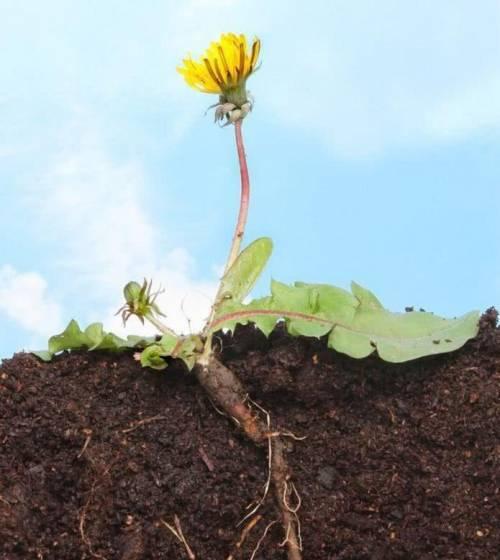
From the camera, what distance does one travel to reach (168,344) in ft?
9.18

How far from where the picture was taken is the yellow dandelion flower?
3.00 meters

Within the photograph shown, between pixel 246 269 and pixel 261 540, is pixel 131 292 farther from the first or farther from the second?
pixel 261 540

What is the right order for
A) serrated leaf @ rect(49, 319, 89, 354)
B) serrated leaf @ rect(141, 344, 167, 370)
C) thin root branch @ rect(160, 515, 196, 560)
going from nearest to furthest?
1. thin root branch @ rect(160, 515, 196, 560)
2. serrated leaf @ rect(141, 344, 167, 370)
3. serrated leaf @ rect(49, 319, 89, 354)

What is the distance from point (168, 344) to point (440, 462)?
831mm

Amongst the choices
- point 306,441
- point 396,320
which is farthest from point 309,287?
point 306,441

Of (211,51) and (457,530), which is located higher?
(211,51)

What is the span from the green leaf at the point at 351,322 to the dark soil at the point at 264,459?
7 cm

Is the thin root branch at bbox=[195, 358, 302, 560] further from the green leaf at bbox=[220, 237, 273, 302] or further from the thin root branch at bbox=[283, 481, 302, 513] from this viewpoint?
the green leaf at bbox=[220, 237, 273, 302]

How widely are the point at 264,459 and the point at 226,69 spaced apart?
1175 millimetres

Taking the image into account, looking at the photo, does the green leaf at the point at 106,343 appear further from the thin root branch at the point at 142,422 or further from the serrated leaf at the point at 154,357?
the thin root branch at the point at 142,422

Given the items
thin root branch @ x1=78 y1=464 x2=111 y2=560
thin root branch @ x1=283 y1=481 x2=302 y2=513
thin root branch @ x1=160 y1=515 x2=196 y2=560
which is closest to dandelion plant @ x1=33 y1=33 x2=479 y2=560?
thin root branch @ x1=283 y1=481 x2=302 y2=513

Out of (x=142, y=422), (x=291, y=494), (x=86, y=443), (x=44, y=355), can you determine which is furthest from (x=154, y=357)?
(x=291, y=494)

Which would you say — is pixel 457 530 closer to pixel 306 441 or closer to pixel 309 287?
pixel 306 441

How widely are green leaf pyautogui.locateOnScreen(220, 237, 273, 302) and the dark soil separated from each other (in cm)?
21
